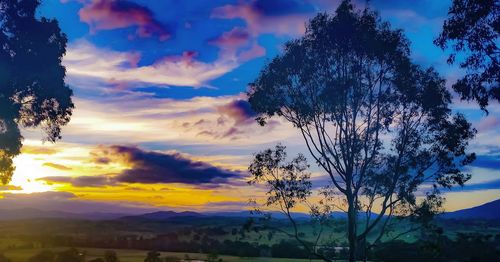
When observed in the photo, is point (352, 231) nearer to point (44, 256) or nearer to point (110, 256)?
point (110, 256)

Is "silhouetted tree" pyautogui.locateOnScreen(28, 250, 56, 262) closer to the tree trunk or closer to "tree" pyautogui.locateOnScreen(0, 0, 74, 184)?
"tree" pyautogui.locateOnScreen(0, 0, 74, 184)

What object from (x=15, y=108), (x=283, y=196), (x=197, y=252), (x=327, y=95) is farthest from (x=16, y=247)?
(x=327, y=95)

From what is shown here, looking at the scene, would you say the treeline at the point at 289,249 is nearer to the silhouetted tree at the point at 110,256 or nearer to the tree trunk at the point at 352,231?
the silhouetted tree at the point at 110,256

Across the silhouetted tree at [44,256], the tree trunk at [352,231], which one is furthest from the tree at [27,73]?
the silhouetted tree at [44,256]

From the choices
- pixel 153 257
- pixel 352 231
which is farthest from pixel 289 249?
pixel 352 231

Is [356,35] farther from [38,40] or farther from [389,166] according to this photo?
[38,40]

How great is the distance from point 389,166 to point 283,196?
890 centimetres

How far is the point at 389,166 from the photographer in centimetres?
4247

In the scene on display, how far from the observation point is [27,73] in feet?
121

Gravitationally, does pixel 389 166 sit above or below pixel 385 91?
below

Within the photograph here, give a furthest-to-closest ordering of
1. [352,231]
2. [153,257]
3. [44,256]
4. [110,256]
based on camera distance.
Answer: [110,256] → [153,257] → [44,256] → [352,231]

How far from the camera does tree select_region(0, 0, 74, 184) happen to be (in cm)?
3622

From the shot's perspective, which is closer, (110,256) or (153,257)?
(153,257)

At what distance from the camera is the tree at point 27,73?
36.2 metres
